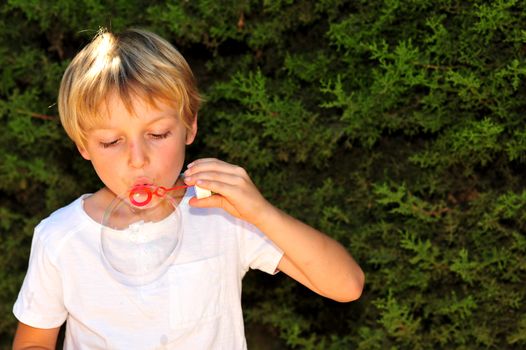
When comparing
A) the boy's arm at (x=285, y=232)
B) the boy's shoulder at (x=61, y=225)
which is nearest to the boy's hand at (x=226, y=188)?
the boy's arm at (x=285, y=232)

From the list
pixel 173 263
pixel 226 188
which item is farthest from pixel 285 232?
pixel 173 263

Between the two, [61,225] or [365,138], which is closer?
[61,225]

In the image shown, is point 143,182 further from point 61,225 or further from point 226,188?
point 61,225

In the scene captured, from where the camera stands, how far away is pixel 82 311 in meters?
2.69

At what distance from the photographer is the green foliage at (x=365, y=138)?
10.6 feet

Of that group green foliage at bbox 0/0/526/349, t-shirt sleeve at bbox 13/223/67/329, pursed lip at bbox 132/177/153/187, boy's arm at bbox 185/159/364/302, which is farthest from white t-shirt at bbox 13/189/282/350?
green foliage at bbox 0/0/526/349

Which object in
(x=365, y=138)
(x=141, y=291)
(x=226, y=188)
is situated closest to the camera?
(x=226, y=188)

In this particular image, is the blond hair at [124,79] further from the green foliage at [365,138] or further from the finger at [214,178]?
the green foliage at [365,138]

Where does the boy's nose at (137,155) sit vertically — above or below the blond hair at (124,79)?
below

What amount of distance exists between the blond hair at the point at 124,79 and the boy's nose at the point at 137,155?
127mm

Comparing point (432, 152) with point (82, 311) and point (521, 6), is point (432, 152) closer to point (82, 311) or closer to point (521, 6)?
point (521, 6)

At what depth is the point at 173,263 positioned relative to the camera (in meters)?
2.72

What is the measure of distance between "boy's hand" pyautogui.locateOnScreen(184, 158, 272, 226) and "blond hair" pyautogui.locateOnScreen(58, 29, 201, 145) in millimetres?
321

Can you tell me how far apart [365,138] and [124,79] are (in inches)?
52.1
